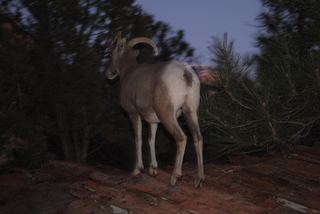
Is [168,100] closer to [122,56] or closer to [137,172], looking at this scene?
[137,172]

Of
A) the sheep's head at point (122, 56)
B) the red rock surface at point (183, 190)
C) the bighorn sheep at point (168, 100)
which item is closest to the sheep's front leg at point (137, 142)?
the bighorn sheep at point (168, 100)

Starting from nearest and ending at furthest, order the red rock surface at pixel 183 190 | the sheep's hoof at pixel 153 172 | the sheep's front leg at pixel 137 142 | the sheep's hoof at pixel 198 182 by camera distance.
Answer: the red rock surface at pixel 183 190, the sheep's hoof at pixel 198 182, the sheep's hoof at pixel 153 172, the sheep's front leg at pixel 137 142

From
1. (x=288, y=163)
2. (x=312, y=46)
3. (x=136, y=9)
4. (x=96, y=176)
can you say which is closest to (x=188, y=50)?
(x=136, y=9)

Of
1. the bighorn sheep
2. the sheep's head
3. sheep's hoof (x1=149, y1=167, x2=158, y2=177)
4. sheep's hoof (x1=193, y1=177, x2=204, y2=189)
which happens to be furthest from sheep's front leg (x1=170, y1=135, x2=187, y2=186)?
the sheep's head

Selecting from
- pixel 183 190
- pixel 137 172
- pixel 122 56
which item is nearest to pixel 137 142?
pixel 137 172

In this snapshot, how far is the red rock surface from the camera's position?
4.51 m

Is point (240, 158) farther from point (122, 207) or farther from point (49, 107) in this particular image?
point (49, 107)

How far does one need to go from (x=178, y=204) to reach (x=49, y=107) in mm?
5377

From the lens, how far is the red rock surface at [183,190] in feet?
14.8

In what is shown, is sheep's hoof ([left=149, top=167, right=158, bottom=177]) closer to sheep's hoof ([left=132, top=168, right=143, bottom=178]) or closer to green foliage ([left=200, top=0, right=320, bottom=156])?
sheep's hoof ([left=132, top=168, right=143, bottom=178])

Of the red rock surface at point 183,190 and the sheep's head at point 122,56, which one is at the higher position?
the sheep's head at point 122,56

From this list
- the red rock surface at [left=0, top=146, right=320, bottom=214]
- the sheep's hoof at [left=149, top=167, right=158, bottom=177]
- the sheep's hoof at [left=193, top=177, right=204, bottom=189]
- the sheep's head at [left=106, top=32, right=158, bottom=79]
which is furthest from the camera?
the sheep's head at [left=106, top=32, right=158, bottom=79]

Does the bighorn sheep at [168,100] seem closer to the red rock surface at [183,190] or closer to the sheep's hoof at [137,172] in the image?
the sheep's hoof at [137,172]

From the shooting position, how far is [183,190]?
16.4 feet
